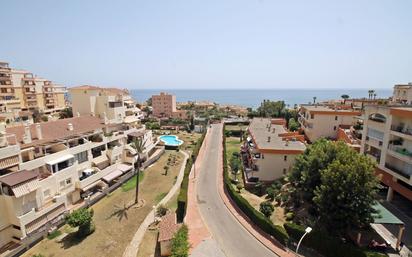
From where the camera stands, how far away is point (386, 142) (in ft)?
108

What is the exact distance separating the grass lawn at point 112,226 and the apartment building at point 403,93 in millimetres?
61224

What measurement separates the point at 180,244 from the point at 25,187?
62.0 ft

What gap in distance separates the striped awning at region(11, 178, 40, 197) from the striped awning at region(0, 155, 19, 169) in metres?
2.85

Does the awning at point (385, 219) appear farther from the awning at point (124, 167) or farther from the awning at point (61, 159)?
the awning at point (124, 167)

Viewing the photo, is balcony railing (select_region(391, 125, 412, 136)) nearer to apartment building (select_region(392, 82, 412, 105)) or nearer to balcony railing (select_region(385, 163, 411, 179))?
balcony railing (select_region(385, 163, 411, 179))

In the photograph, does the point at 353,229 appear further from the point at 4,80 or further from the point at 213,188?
the point at 4,80

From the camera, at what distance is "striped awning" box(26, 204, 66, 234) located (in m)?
28.3

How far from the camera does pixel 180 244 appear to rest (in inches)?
916

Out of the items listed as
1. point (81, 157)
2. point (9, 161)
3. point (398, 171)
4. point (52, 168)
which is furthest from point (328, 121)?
point (9, 161)

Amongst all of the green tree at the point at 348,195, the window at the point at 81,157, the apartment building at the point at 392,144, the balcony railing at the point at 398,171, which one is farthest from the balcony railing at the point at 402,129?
the window at the point at 81,157

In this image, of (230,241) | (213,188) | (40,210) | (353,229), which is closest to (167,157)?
(213,188)

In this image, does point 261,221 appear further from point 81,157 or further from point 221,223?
point 81,157

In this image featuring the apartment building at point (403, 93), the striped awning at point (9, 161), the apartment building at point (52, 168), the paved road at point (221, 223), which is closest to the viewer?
the paved road at point (221, 223)

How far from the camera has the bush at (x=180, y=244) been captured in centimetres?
2208
